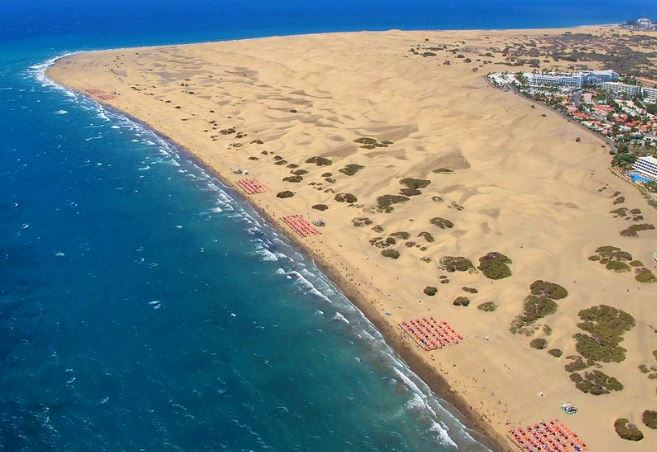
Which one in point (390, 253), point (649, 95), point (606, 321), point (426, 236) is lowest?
point (390, 253)

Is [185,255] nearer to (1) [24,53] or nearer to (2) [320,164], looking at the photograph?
(2) [320,164]

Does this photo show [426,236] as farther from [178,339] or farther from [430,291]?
[178,339]

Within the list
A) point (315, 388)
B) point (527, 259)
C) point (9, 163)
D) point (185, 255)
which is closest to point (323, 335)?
point (315, 388)

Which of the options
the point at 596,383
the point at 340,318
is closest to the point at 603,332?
the point at 596,383

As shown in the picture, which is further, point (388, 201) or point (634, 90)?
point (634, 90)

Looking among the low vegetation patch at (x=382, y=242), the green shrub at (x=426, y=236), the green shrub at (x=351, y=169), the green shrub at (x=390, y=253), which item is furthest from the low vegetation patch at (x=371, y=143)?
the green shrub at (x=390, y=253)
